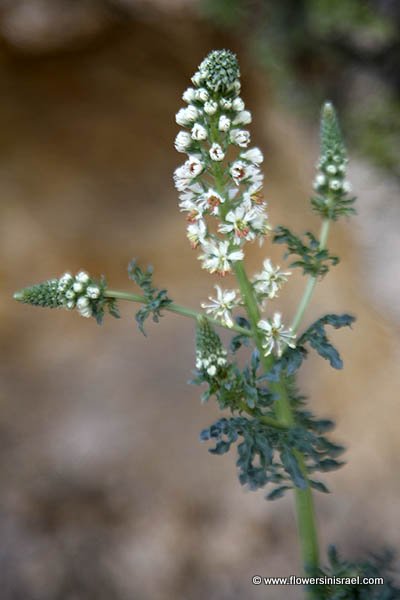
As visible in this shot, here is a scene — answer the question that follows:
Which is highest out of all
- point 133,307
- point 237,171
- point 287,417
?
point 133,307

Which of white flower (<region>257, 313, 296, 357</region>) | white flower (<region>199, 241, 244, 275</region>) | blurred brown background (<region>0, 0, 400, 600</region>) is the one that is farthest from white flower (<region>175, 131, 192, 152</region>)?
blurred brown background (<region>0, 0, 400, 600</region>)

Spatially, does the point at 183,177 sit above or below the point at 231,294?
above

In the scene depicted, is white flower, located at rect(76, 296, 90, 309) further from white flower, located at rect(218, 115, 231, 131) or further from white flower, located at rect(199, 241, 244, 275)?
white flower, located at rect(218, 115, 231, 131)

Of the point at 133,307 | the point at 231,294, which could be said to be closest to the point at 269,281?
the point at 231,294

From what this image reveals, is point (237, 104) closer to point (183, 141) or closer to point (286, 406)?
point (183, 141)

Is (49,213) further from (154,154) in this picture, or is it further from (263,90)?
(263,90)

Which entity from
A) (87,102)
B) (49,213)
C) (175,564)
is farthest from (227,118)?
(87,102)
